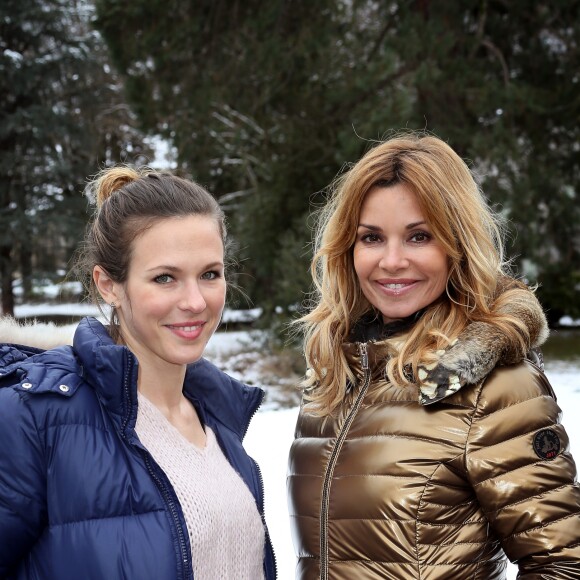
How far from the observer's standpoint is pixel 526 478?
1.78 meters

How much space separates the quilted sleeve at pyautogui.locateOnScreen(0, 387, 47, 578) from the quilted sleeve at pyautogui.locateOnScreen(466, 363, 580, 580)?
1.02m

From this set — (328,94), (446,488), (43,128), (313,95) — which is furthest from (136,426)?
(43,128)

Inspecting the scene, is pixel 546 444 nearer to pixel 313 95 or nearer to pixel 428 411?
pixel 428 411

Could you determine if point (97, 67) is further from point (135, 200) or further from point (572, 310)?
point (135, 200)

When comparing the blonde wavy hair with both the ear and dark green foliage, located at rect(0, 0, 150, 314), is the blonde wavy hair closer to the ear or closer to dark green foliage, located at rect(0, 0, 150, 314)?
the ear

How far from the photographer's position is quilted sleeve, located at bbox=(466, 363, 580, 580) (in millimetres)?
1768

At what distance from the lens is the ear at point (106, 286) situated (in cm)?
195

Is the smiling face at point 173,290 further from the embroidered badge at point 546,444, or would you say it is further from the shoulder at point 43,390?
the embroidered badge at point 546,444

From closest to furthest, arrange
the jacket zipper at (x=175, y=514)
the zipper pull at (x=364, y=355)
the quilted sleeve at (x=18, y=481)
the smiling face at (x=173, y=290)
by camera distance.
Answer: the quilted sleeve at (x=18, y=481) < the jacket zipper at (x=175, y=514) < the smiling face at (x=173, y=290) < the zipper pull at (x=364, y=355)

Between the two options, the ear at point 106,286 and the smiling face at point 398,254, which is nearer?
the ear at point 106,286

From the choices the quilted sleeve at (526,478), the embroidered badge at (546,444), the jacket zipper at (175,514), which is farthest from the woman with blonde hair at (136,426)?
the embroidered badge at (546,444)

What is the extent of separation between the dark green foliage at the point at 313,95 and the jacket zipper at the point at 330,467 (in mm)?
6783

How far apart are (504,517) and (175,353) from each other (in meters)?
0.92

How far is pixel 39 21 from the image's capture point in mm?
15836
